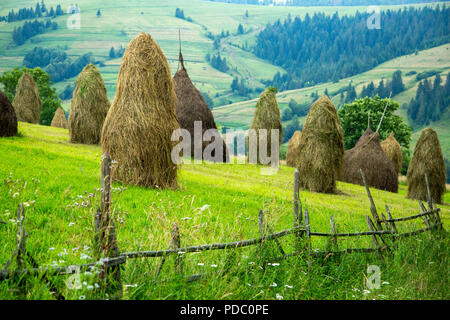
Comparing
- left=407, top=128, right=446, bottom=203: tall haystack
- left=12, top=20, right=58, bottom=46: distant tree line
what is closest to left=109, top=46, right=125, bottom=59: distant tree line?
left=12, top=20, right=58, bottom=46: distant tree line

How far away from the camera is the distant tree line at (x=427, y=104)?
10169 cm

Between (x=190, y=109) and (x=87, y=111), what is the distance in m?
5.39

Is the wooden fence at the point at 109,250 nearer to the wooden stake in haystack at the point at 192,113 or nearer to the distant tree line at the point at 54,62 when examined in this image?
the wooden stake in haystack at the point at 192,113

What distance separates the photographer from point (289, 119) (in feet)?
359

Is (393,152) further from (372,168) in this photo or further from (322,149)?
(322,149)

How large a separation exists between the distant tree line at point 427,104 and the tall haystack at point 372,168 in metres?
→ 89.8

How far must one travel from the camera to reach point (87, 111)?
18.7 m

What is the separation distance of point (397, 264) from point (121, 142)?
707 centimetres

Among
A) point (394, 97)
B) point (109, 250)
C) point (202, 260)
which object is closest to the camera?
point (109, 250)

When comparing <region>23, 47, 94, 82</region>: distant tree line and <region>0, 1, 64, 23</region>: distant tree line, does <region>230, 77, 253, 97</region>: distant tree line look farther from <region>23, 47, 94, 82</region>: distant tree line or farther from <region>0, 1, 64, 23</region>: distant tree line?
<region>0, 1, 64, 23</region>: distant tree line

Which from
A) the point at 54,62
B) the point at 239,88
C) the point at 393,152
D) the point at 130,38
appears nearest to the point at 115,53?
the point at 130,38

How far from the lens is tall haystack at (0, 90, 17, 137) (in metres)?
15.0

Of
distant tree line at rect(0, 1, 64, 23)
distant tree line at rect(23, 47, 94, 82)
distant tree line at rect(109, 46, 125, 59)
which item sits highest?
distant tree line at rect(0, 1, 64, 23)

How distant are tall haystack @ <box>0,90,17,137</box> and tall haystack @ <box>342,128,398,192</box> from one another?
61.9 feet
